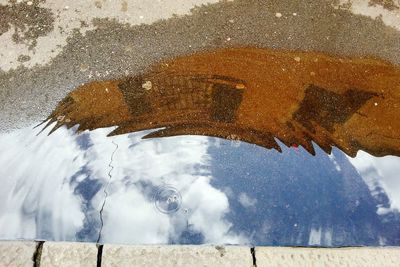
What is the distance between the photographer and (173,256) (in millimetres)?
2553

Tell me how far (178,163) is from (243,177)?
53 cm

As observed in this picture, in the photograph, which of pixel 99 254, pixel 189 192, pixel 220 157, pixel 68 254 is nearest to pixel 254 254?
pixel 189 192

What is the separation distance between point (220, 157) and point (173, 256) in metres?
0.91

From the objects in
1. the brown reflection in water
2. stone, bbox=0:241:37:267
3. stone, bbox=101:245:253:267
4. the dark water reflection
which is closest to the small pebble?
the brown reflection in water

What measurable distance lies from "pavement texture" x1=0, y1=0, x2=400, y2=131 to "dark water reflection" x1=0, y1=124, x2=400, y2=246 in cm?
45

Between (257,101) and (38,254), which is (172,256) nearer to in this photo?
(38,254)

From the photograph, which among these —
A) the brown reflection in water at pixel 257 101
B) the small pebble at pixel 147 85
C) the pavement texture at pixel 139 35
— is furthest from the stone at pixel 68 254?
the small pebble at pixel 147 85

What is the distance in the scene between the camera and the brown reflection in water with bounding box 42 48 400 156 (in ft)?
10.6

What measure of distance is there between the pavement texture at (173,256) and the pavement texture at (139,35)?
44.6 inches

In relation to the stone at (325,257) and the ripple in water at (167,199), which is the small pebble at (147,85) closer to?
the ripple in water at (167,199)

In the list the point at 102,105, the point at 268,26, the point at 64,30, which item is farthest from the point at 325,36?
the point at 64,30

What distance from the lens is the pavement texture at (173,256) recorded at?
8.26 ft

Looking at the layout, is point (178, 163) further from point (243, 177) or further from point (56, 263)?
Result: point (56, 263)

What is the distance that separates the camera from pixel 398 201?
3.06 meters
